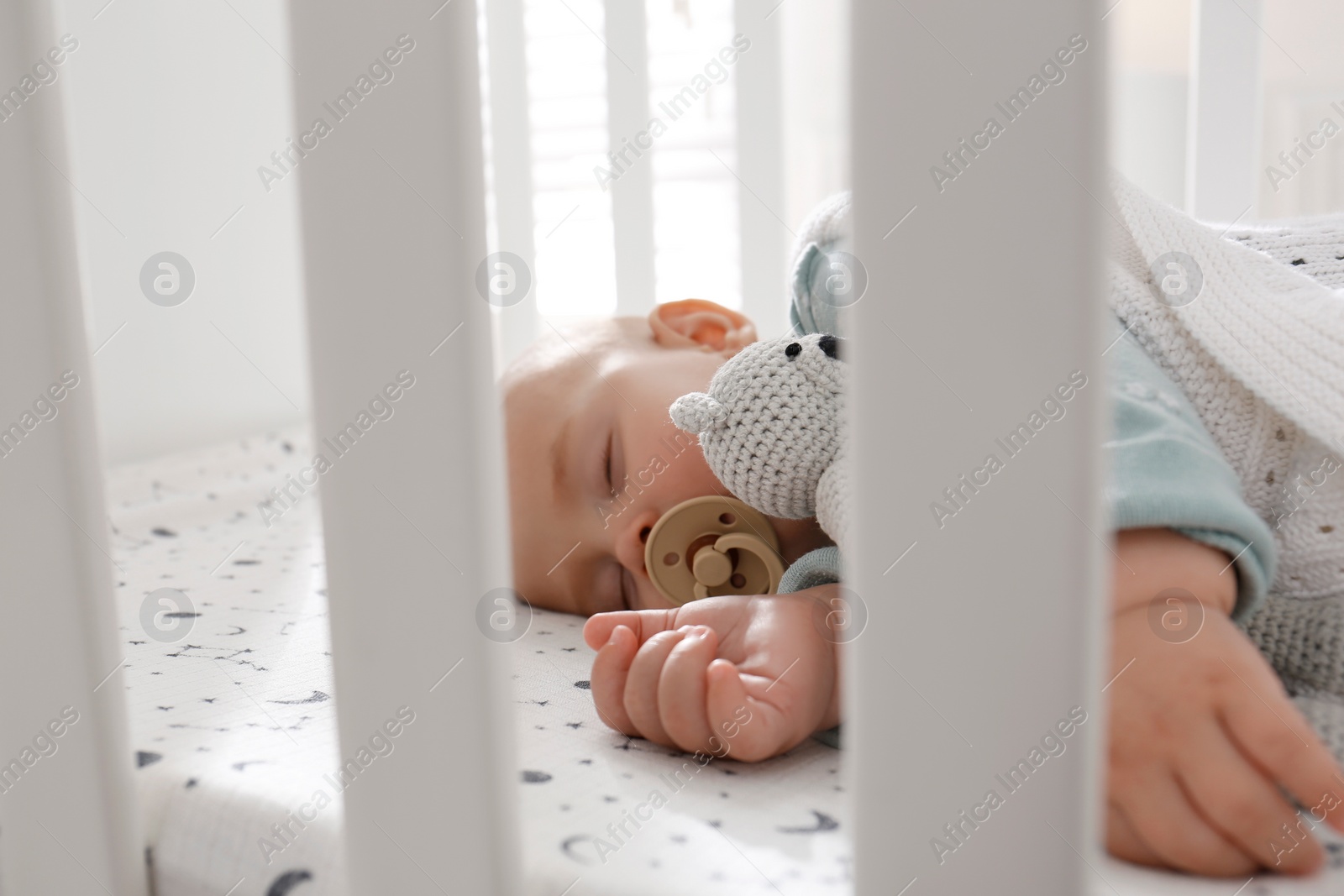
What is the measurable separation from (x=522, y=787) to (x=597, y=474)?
33 centimetres

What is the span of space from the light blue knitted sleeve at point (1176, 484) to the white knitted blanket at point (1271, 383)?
45 millimetres

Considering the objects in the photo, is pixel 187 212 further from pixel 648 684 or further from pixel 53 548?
pixel 648 684

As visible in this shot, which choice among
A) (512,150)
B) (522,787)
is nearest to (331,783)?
(522,787)

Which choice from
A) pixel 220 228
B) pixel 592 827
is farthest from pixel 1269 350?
pixel 220 228

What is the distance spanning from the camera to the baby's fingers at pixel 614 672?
22.5 inches

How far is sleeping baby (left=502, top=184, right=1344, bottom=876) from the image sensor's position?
41cm

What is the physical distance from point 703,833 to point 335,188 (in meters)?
0.34

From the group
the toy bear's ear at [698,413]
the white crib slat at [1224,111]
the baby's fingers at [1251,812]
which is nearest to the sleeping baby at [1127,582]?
the baby's fingers at [1251,812]

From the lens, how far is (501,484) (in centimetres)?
43

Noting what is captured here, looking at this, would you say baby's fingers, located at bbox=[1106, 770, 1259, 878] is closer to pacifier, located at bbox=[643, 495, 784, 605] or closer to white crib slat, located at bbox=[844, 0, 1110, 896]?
white crib slat, located at bbox=[844, 0, 1110, 896]

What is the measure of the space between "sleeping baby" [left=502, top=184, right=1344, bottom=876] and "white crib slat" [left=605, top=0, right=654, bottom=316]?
0.80 m

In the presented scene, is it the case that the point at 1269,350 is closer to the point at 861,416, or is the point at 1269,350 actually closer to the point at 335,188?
the point at 861,416

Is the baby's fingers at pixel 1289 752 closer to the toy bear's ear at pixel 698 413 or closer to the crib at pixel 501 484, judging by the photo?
the crib at pixel 501 484

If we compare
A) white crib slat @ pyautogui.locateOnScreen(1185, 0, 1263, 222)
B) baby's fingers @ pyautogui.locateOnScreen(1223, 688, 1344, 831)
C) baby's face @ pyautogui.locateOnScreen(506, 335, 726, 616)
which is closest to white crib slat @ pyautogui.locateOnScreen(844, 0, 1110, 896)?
baby's fingers @ pyautogui.locateOnScreen(1223, 688, 1344, 831)
